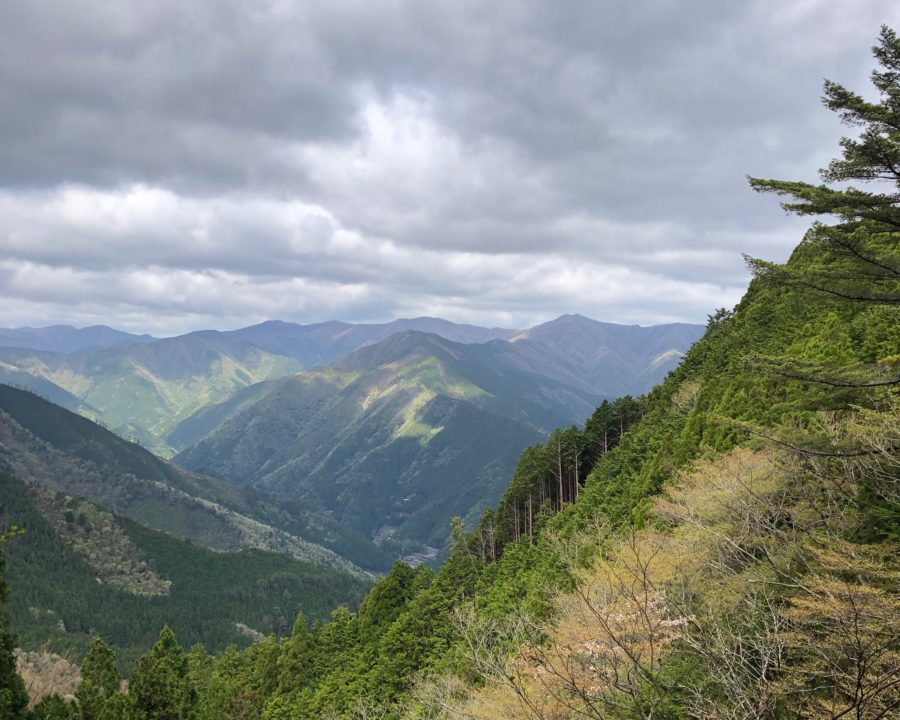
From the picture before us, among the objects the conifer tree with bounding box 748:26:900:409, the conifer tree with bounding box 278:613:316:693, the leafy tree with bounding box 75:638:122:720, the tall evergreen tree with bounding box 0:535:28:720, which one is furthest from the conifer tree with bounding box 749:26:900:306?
the conifer tree with bounding box 278:613:316:693

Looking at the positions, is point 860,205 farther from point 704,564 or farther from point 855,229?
point 704,564

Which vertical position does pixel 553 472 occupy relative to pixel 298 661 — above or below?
above

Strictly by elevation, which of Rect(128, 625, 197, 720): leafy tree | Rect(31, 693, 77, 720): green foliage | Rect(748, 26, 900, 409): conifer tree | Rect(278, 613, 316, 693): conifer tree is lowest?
Rect(278, 613, 316, 693): conifer tree

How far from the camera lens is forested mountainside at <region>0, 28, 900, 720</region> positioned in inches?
531

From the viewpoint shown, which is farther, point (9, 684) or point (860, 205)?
point (9, 684)

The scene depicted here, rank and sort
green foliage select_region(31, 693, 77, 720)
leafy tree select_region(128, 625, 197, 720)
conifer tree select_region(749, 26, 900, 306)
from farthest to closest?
leafy tree select_region(128, 625, 197, 720), green foliage select_region(31, 693, 77, 720), conifer tree select_region(749, 26, 900, 306)

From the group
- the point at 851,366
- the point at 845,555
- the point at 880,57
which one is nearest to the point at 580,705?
the point at 845,555

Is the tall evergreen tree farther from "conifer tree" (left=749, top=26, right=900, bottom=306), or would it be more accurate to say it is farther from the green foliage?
"conifer tree" (left=749, top=26, right=900, bottom=306)

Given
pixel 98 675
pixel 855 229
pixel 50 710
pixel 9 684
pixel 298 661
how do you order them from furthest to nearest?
pixel 298 661
pixel 98 675
pixel 50 710
pixel 9 684
pixel 855 229

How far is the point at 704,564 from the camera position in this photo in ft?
68.7

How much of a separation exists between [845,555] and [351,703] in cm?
4756

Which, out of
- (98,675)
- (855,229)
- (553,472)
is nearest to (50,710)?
(98,675)

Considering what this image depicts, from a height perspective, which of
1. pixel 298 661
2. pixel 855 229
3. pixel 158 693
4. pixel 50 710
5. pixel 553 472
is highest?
pixel 855 229

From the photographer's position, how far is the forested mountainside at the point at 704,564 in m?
13.5
